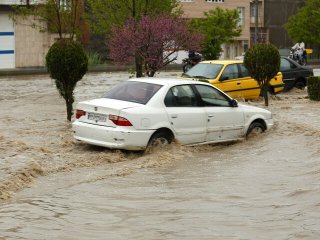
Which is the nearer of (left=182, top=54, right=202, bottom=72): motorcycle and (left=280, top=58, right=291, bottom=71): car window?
(left=280, top=58, right=291, bottom=71): car window

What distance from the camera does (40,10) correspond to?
3731 cm

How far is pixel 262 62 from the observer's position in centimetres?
2086

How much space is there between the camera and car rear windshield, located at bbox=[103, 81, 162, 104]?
13773 mm

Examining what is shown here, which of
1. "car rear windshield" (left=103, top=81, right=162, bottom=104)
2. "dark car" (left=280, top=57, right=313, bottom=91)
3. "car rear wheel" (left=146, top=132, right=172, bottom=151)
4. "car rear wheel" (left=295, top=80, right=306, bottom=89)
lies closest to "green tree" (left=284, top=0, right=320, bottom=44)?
"car rear wheel" (left=295, top=80, right=306, bottom=89)

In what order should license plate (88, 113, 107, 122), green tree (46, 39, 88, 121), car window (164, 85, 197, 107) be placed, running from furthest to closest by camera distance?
green tree (46, 39, 88, 121), car window (164, 85, 197, 107), license plate (88, 113, 107, 122)

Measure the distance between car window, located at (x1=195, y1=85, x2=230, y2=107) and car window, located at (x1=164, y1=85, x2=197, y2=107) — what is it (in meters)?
0.25

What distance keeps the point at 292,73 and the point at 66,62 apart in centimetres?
1134

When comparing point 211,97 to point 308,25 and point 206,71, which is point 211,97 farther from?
point 308,25

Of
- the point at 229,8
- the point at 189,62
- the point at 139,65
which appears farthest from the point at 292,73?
the point at 229,8

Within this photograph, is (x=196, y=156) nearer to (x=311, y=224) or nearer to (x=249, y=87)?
(x=311, y=224)

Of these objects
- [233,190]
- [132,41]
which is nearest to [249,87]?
[132,41]

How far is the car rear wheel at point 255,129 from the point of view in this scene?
606 inches

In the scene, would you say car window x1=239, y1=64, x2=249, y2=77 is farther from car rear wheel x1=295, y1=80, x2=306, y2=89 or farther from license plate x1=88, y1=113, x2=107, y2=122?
license plate x1=88, y1=113, x2=107, y2=122

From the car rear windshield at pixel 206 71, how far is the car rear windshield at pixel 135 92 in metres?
7.92
